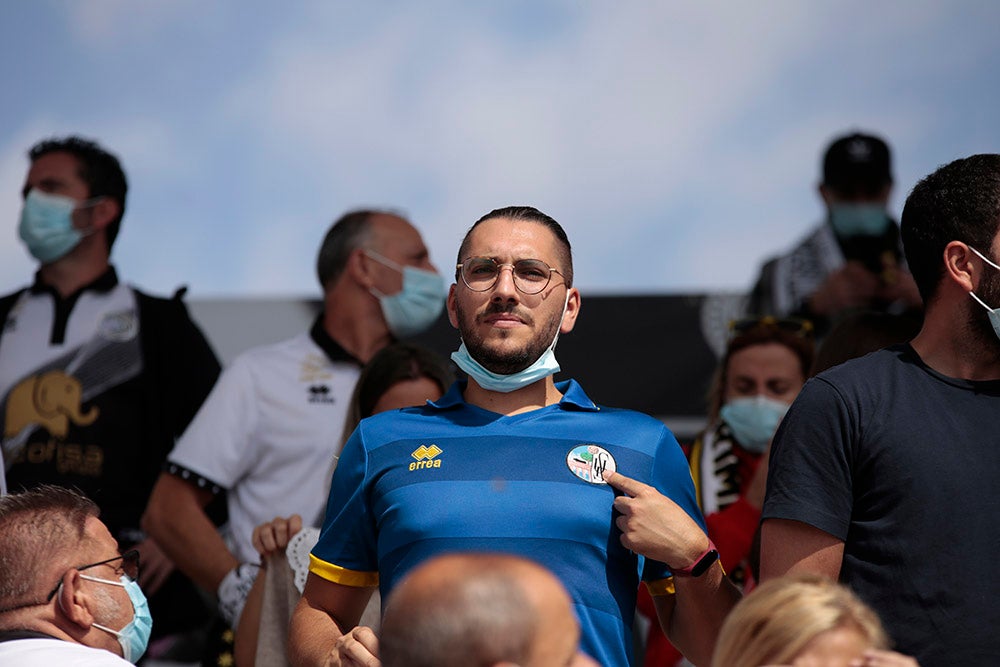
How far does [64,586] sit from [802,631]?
1.70m

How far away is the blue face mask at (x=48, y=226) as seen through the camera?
5914 millimetres

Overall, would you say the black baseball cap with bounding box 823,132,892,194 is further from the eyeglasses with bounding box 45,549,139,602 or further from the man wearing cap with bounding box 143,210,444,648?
the eyeglasses with bounding box 45,549,139,602

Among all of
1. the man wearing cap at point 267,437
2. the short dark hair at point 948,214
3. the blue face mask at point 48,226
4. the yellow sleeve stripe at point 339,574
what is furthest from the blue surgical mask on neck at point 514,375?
the blue face mask at point 48,226

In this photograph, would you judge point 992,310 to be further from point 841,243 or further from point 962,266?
point 841,243

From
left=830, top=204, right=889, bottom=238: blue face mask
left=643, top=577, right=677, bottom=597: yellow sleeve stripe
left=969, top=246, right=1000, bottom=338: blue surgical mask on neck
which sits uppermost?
left=969, top=246, right=1000, bottom=338: blue surgical mask on neck

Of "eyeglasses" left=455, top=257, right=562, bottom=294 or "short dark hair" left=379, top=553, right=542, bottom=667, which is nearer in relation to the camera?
"short dark hair" left=379, top=553, right=542, bottom=667

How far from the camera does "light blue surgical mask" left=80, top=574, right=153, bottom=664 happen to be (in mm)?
3334

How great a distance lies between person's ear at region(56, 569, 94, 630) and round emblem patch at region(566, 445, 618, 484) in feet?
3.75

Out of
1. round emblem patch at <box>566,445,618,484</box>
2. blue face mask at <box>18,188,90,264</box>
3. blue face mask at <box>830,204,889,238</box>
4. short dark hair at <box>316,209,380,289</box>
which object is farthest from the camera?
blue face mask at <box>830,204,889,238</box>

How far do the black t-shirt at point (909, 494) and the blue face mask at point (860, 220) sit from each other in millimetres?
3215

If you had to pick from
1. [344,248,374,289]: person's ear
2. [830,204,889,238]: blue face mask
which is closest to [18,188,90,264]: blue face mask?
[344,248,374,289]: person's ear

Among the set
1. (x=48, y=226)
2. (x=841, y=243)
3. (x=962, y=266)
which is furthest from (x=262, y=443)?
(x=962, y=266)

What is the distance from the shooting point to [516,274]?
3375 millimetres

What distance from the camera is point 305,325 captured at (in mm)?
6258
